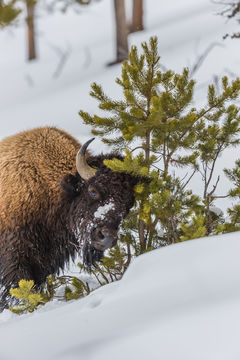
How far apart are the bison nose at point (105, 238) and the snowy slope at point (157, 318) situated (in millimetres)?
828

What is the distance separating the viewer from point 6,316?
157 inches

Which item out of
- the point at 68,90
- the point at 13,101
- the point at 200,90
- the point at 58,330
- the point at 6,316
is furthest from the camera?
the point at 13,101

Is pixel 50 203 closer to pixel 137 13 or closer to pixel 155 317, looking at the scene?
pixel 155 317

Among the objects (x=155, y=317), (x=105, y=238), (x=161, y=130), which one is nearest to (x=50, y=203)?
(x=105, y=238)

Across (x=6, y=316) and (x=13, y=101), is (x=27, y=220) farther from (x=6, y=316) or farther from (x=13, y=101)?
(x=13, y=101)

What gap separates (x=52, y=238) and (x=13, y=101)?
13.1 meters

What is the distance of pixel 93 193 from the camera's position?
174 inches

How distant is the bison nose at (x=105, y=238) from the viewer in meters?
4.04

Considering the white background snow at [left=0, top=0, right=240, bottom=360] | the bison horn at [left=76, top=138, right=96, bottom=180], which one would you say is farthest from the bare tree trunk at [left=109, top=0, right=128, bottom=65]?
the white background snow at [left=0, top=0, right=240, bottom=360]

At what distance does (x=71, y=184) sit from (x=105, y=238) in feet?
2.80

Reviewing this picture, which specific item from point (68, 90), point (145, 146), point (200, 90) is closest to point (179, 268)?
point (145, 146)

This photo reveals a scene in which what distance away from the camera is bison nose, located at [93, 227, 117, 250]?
404 cm

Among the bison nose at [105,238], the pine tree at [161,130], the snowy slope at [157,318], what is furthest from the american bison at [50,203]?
the snowy slope at [157,318]

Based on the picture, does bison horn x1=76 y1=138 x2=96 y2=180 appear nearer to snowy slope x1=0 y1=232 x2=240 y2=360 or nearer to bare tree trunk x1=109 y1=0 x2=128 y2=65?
snowy slope x1=0 y1=232 x2=240 y2=360
